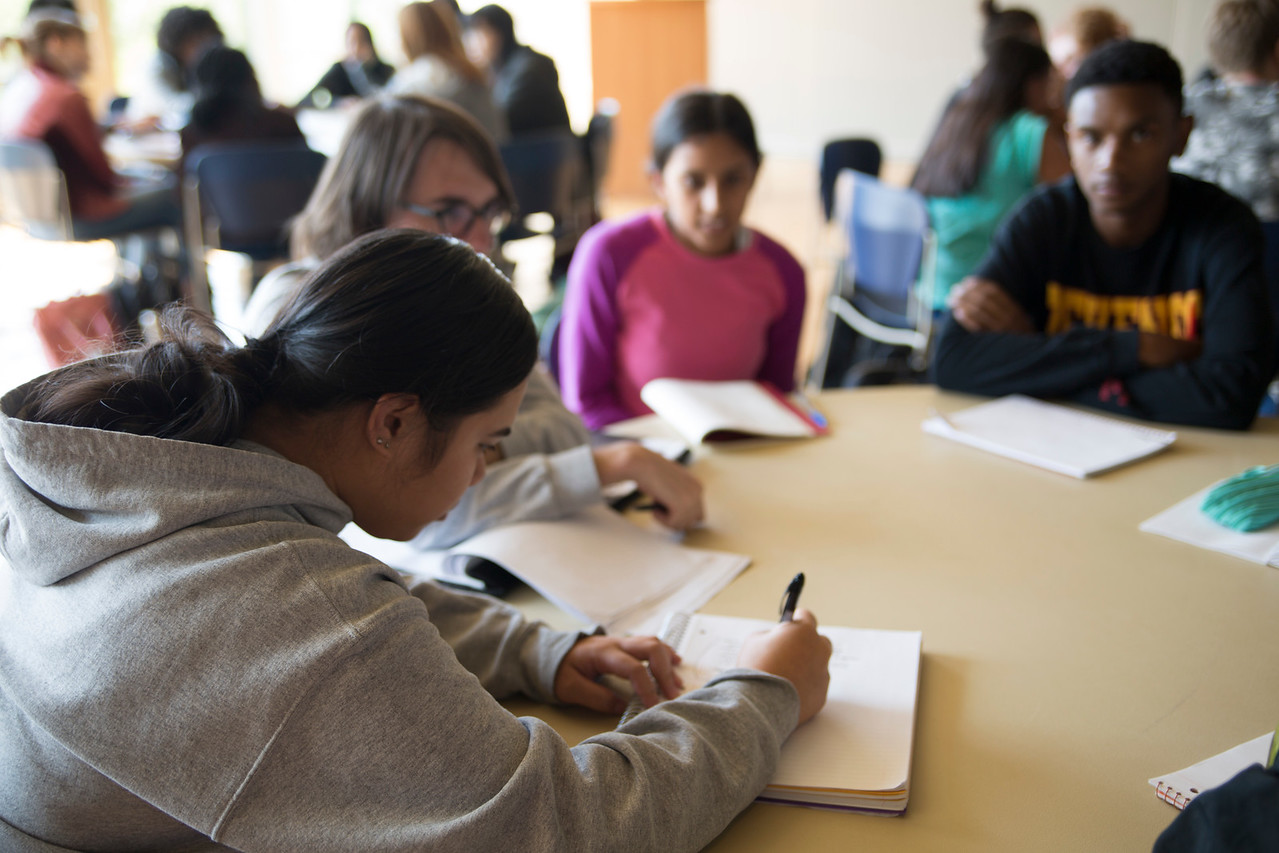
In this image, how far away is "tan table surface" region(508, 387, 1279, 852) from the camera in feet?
2.30

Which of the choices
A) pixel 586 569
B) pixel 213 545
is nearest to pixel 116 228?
pixel 586 569

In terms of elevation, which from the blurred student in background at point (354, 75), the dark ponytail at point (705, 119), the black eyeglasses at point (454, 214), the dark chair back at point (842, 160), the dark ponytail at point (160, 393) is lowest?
the dark chair back at point (842, 160)

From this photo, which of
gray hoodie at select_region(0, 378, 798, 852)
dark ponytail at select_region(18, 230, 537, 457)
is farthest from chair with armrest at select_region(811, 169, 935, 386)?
gray hoodie at select_region(0, 378, 798, 852)

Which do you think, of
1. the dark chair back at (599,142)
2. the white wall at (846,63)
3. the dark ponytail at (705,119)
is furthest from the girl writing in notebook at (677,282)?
the white wall at (846,63)

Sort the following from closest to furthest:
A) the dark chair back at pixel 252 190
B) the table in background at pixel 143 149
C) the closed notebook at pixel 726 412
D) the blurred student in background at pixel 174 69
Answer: the closed notebook at pixel 726 412 → the dark chair back at pixel 252 190 → the table in background at pixel 143 149 → the blurred student in background at pixel 174 69

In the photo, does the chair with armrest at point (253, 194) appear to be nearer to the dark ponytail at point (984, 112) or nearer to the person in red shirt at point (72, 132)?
the person in red shirt at point (72, 132)

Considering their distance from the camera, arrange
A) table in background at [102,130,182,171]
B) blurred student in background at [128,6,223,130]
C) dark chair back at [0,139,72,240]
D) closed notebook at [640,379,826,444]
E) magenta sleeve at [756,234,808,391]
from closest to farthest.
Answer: closed notebook at [640,379,826,444], magenta sleeve at [756,234,808,391], dark chair back at [0,139,72,240], table in background at [102,130,182,171], blurred student in background at [128,6,223,130]

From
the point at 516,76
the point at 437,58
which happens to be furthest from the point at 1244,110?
the point at 516,76

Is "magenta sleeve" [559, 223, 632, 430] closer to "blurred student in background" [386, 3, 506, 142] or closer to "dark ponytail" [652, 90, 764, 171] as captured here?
"dark ponytail" [652, 90, 764, 171]

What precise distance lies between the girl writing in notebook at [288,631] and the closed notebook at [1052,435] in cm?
75

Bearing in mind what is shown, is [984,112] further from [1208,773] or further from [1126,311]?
[1208,773]

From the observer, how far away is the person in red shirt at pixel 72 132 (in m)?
3.70

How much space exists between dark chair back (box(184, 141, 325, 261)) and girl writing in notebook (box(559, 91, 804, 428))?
Result: 177cm

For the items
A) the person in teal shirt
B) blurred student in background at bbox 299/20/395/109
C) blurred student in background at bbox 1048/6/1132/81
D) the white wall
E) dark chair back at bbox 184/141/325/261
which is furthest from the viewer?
the white wall
